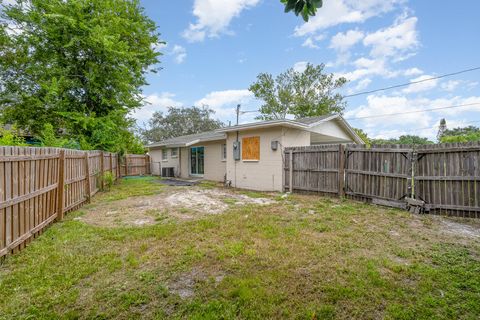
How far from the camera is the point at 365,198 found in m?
7.36

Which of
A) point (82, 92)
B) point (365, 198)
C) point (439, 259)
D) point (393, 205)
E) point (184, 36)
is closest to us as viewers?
point (439, 259)

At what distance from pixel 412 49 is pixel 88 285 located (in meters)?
17.3

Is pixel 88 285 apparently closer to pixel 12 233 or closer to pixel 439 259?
pixel 12 233

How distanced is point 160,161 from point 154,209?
46.0 feet

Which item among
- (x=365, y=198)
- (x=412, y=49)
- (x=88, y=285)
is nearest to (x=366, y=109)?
(x=412, y=49)

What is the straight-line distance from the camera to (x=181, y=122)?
37.4 metres

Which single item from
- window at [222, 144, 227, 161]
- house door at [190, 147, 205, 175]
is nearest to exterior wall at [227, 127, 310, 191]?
window at [222, 144, 227, 161]

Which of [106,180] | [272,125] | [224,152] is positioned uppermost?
[272,125]

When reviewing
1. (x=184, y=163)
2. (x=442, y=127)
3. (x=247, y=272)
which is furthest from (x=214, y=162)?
(x=442, y=127)

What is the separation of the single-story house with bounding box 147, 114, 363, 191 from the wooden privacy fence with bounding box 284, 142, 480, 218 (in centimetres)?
89

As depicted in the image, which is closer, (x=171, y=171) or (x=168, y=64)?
(x=168, y=64)

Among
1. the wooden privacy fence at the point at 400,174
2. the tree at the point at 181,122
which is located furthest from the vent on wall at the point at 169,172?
the tree at the point at 181,122

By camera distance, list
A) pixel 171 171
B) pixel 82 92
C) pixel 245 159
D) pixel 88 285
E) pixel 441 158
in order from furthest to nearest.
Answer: pixel 171 171
pixel 82 92
pixel 245 159
pixel 441 158
pixel 88 285

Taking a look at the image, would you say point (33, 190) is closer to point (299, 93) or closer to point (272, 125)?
point (272, 125)
